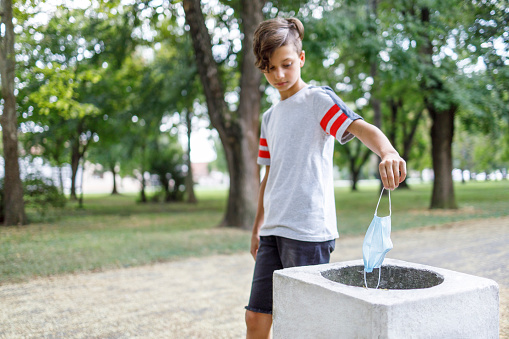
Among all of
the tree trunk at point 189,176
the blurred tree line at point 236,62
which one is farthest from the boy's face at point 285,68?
the tree trunk at point 189,176

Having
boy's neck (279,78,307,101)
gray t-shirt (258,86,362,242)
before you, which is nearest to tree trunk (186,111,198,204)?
boy's neck (279,78,307,101)

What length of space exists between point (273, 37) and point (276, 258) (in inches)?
44.0

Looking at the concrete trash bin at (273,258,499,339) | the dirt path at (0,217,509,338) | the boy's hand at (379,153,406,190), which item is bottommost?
the dirt path at (0,217,509,338)

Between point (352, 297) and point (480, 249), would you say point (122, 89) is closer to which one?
point (480, 249)

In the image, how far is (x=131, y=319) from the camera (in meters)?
4.29

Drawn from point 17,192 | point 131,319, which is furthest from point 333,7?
point 131,319

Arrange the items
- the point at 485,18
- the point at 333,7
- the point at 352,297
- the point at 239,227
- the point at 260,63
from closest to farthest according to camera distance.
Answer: the point at 352,297 → the point at 260,63 → the point at 485,18 → the point at 239,227 → the point at 333,7

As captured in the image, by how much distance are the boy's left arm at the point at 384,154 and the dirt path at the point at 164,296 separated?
2.47 metres

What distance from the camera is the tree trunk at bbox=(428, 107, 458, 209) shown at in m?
14.6

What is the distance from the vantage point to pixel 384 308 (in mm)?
1434

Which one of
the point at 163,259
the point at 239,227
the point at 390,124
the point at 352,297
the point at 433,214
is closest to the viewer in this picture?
the point at 352,297

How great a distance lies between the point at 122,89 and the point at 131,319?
49.4 ft

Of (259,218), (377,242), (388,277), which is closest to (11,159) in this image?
(259,218)

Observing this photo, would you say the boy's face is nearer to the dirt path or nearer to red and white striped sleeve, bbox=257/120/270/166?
red and white striped sleeve, bbox=257/120/270/166
